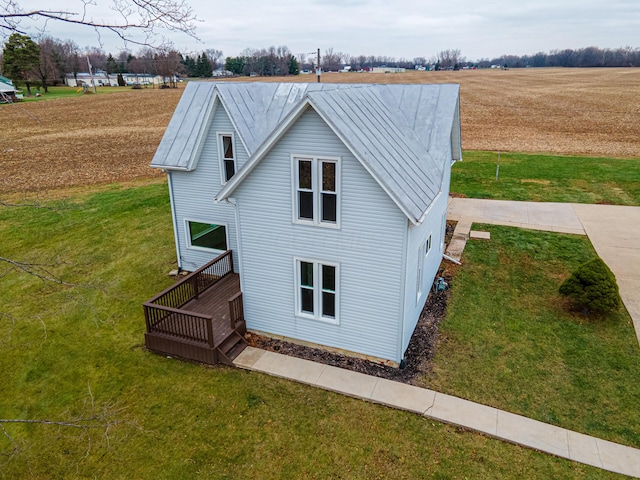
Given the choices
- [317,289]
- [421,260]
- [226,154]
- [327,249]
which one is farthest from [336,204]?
[226,154]

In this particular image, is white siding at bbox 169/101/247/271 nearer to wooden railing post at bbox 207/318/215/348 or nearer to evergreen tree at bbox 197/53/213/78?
wooden railing post at bbox 207/318/215/348

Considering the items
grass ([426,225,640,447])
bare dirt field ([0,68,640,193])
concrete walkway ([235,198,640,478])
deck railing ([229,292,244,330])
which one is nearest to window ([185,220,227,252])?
deck railing ([229,292,244,330])

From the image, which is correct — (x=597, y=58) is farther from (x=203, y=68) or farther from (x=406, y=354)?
(x=406, y=354)

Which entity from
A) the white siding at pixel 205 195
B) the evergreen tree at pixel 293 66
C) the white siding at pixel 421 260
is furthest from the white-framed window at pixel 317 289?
the evergreen tree at pixel 293 66

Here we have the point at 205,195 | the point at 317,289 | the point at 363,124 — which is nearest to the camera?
the point at 363,124

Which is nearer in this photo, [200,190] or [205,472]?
[205,472]

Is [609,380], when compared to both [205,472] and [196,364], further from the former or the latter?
[196,364]

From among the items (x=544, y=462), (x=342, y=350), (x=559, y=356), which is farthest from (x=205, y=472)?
(x=559, y=356)
